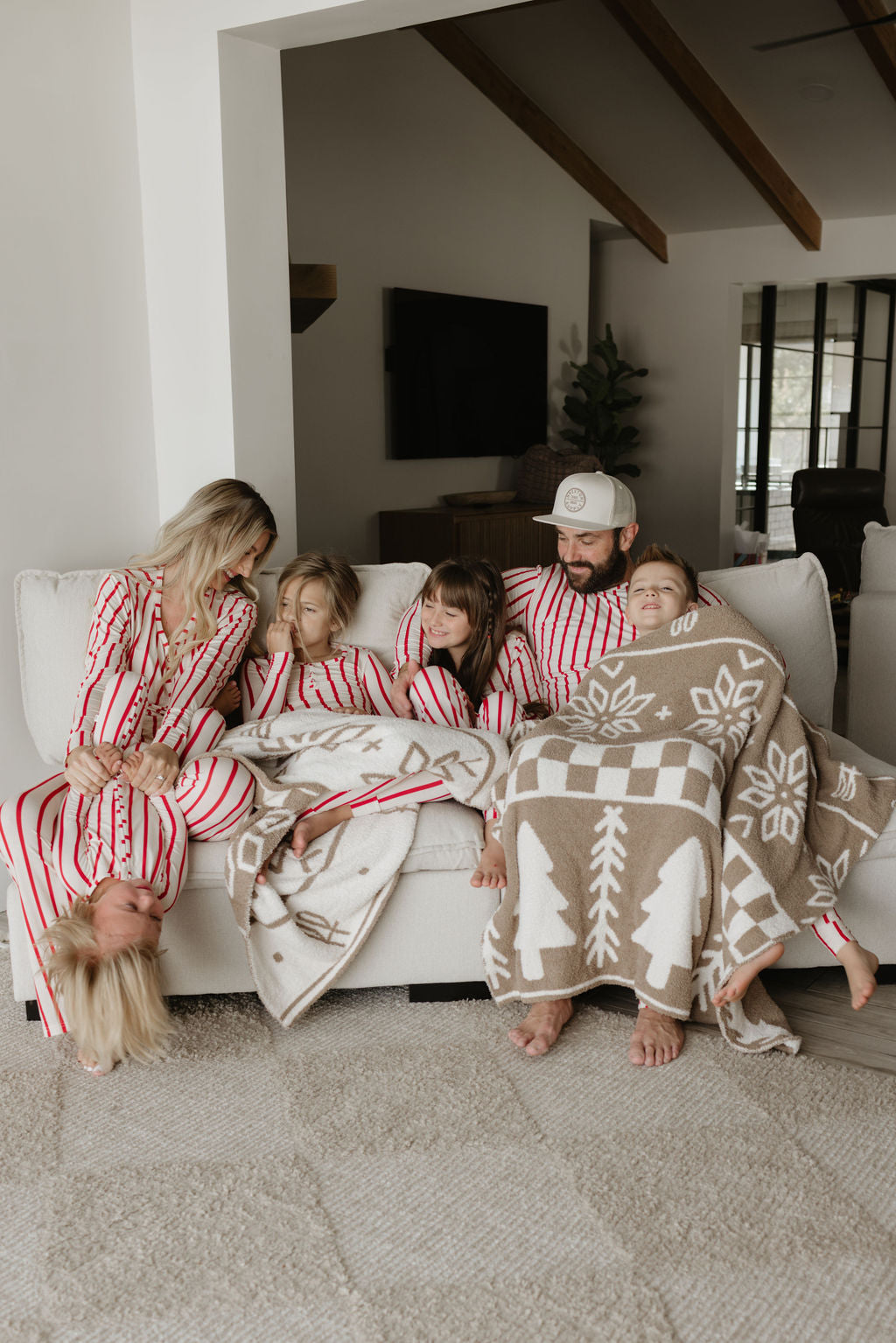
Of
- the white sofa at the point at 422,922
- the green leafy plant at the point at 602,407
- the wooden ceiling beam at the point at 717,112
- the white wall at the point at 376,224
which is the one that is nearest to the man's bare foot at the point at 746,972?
the white sofa at the point at 422,922

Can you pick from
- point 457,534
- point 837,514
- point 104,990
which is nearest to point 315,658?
point 104,990

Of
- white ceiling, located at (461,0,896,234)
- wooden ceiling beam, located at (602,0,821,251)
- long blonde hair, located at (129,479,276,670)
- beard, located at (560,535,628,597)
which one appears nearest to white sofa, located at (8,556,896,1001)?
long blonde hair, located at (129,479,276,670)

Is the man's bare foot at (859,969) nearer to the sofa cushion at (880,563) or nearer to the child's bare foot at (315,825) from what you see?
the child's bare foot at (315,825)

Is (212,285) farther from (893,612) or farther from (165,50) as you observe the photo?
(893,612)

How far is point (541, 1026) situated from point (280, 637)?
1051 mm

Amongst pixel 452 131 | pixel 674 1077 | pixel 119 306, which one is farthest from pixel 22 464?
pixel 452 131

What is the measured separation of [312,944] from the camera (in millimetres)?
2166

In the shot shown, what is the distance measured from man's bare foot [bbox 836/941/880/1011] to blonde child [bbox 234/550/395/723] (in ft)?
3.61

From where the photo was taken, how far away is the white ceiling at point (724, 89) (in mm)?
5367

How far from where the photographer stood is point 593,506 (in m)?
2.74

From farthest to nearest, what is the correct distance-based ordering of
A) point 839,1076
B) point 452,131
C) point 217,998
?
point 452,131, point 217,998, point 839,1076

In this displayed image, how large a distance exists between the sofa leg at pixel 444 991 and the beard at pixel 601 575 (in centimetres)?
97

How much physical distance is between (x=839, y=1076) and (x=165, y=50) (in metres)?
2.78

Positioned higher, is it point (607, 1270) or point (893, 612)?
point (893, 612)
